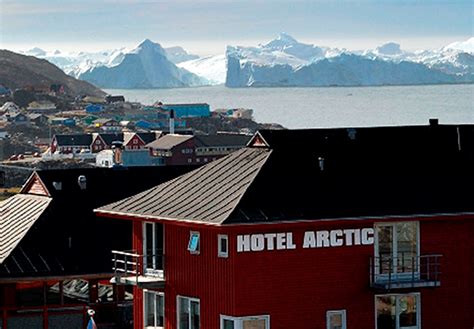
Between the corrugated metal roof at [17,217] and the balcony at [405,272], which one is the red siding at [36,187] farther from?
the balcony at [405,272]

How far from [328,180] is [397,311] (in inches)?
119

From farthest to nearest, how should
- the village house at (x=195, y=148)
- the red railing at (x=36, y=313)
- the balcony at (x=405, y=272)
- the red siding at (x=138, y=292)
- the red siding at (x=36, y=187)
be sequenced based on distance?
the village house at (x=195, y=148), the red siding at (x=36, y=187), the red railing at (x=36, y=313), the red siding at (x=138, y=292), the balcony at (x=405, y=272)

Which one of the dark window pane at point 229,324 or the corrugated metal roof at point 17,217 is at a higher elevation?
the corrugated metal roof at point 17,217

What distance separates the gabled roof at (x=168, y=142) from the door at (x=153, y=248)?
136694 mm

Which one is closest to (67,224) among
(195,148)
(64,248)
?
(64,248)

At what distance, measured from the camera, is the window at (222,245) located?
29.3 meters

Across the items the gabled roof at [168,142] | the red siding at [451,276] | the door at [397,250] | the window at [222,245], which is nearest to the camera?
the window at [222,245]

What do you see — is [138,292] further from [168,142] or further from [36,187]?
[168,142]

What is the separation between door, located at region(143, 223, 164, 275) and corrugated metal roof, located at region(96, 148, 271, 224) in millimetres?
510

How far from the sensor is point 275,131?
32.4m

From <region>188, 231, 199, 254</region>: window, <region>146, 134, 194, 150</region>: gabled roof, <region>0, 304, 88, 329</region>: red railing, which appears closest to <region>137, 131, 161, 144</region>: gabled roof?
<region>146, 134, 194, 150</region>: gabled roof

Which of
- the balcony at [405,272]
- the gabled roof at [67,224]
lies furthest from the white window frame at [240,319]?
the gabled roof at [67,224]

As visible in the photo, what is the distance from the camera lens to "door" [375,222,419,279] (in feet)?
101

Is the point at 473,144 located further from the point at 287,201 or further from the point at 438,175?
the point at 287,201
